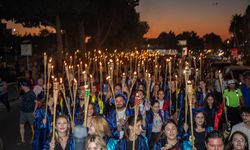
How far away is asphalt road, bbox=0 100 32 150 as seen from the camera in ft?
38.8

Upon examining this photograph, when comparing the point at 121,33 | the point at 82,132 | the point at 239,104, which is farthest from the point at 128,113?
the point at 121,33

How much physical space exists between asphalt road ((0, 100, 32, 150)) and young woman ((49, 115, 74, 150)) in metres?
5.44

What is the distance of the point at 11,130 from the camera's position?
14.2 m

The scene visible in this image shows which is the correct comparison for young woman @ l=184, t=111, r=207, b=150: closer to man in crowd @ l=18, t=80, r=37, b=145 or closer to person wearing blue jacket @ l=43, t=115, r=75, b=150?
person wearing blue jacket @ l=43, t=115, r=75, b=150

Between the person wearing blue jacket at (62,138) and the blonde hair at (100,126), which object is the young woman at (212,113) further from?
the person wearing blue jacket at (62,138)

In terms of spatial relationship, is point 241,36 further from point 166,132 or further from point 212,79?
point 166,132

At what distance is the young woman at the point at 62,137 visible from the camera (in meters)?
6.26

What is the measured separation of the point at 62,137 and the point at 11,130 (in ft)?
27.2

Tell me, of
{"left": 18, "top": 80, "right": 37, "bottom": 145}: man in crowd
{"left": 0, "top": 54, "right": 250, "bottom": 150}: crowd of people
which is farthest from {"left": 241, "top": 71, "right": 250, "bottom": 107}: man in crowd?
{"left": 18, "top": 80, "right": 37, "bottom": 145}: man in crowd

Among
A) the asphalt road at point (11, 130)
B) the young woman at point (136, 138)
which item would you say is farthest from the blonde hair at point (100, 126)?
the asphalt road at point (11, 130)

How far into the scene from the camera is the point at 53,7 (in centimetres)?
2900

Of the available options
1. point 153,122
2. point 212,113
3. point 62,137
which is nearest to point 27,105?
point 153,122

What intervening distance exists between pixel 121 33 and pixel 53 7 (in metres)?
27.3

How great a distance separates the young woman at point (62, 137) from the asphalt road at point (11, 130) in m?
5.44
